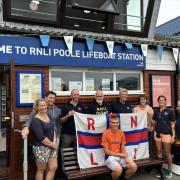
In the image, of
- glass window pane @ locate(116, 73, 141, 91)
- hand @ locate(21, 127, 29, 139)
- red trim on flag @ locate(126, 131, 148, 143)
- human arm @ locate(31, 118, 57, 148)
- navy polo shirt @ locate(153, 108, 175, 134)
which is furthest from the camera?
glass window pane @ locate(116, 73, 141, 91)

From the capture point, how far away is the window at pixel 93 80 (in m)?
7.73

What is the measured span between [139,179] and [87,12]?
4361 millimetres

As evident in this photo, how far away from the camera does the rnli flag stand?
6648mm

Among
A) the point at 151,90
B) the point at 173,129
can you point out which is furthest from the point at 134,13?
the point at 173,129

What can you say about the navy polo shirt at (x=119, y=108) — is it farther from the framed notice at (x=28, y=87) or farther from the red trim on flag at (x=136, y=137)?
the framed notice at (x=28, y=87)

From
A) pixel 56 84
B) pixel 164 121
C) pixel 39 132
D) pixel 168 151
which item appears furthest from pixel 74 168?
pixel 164 121

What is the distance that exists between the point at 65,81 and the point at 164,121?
93.2 inches

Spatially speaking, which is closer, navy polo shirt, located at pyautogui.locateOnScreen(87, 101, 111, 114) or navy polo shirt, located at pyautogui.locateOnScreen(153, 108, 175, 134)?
navy polo shirt, located at pyautogui.locateOnScreen(87, 101, 111, 114)

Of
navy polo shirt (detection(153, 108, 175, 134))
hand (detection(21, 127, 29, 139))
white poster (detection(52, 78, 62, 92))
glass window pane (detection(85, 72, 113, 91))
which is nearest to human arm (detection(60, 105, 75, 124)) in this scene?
white poster (detection(52, 78, 62, 92))

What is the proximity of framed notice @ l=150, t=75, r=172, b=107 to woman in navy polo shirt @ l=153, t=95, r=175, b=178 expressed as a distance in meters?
1.43

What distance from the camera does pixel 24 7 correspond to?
8.06m

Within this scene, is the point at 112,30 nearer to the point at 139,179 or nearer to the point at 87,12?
the point at 87,12

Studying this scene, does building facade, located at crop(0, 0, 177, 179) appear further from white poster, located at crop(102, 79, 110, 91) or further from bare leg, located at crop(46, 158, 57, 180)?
bare leg, located at crop(46, 158, 57, 180)

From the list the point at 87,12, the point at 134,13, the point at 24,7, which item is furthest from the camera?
the point at 134,13
